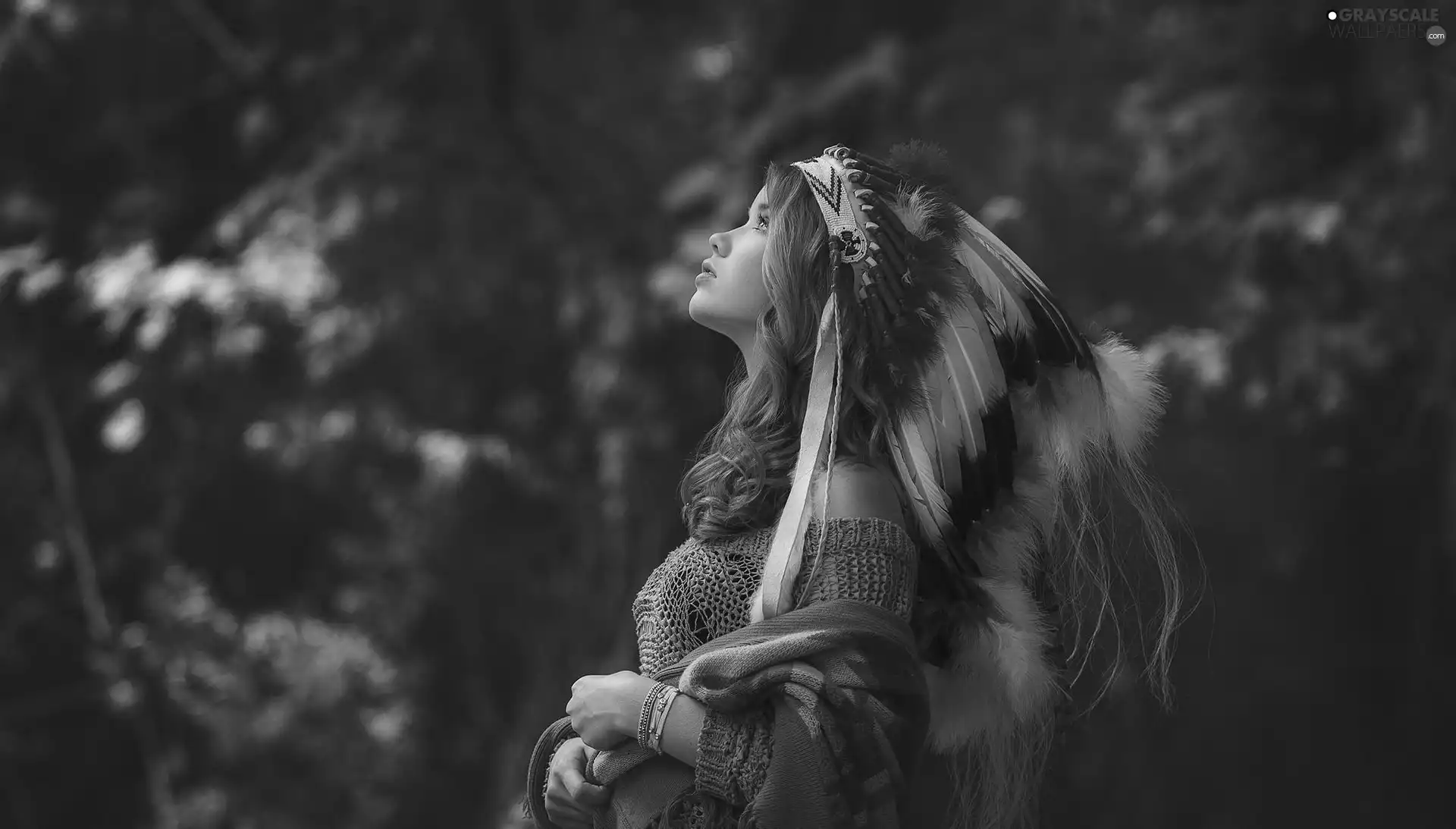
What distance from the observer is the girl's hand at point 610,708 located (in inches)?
67.2

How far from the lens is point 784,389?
188 centimetres

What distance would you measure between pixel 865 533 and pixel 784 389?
0.26m

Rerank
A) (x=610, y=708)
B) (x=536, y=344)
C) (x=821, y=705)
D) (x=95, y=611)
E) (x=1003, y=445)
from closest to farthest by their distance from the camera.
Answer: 1. (x=821, y=705)
2. (x=610, y=708)
3. (x=1003, y=445)
4. (x=536, y=344)
5. (x=95, y=611)

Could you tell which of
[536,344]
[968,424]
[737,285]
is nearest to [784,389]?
[737,285]

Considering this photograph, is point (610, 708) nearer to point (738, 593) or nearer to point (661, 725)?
Answer: point (661, 725)

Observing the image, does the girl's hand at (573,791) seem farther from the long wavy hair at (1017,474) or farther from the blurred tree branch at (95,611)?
the blurred tree branch at (95,611)

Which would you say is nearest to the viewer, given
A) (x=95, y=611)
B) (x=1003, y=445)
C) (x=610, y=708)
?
(x=610, y=708)

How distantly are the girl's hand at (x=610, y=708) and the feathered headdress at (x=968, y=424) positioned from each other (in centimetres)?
18

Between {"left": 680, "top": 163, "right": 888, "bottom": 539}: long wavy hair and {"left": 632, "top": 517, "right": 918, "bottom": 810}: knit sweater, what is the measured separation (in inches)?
1.9

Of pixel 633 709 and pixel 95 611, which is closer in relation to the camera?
pixel 633 709

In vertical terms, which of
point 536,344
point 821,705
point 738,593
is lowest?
point 821,705

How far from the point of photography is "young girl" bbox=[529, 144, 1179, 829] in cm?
164

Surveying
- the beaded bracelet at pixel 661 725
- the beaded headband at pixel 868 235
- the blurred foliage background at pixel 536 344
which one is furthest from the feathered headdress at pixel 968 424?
the blurred foliage background at pixel 536 344

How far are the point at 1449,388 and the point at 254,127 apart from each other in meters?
4.18
